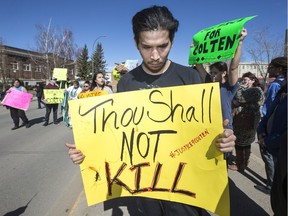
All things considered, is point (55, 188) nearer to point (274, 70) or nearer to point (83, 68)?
point (274, 70)

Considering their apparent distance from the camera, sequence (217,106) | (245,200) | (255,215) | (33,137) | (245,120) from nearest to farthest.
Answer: (217,106)
(255,215)
(245,200)
(245,120)
(33,137)

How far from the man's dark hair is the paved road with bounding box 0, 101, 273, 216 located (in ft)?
6.85

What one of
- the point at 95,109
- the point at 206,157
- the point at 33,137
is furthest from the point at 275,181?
the point at 33,137

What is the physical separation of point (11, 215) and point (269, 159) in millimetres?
3251

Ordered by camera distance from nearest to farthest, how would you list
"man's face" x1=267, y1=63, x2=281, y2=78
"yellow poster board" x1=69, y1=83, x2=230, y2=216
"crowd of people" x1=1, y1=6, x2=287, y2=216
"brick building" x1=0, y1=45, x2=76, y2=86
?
"crowd of people" x1=1, y1=6, x2=287, y2=216 → "yellow poster board" x1=69, y1=83, x2=230, y2=216 → "man's face" x1=267, y1=63, x2=281, y2=78 → "brick building" x1=0, y1=45, x2=76, y2=86

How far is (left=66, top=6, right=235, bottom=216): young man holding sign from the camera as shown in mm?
1626

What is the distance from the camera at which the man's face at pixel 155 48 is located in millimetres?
1630

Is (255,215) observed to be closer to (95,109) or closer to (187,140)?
(187,140)

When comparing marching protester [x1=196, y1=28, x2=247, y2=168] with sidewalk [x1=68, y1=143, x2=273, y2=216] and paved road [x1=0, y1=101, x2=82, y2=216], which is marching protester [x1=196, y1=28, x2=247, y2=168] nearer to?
sidewalk [x1=68, y1=143, x2=273, y2=216]

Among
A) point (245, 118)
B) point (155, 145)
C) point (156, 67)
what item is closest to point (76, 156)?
point (155, 145)

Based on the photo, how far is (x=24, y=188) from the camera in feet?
12.1

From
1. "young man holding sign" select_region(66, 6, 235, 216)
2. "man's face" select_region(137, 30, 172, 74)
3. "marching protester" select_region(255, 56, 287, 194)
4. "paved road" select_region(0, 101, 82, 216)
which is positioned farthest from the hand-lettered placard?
"man's face" select_region(137, 30, 172, 74)

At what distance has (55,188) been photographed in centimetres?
368

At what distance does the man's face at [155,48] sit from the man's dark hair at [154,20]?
31 mm
